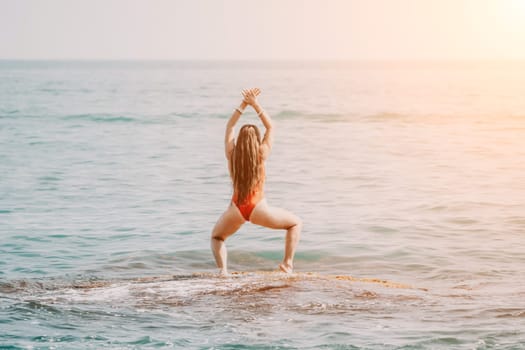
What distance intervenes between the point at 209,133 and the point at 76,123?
8.46 m

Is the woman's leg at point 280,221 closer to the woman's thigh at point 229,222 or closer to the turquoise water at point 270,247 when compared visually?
the woman's thigh at point 229,222

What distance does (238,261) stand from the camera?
12.5 meters

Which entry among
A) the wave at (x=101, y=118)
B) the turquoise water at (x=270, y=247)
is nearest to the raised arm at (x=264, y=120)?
the turquoise water at (x=270, y=247)

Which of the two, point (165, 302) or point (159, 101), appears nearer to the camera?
point (165, 302)

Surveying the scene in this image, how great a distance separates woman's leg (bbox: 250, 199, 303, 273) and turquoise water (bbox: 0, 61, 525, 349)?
34 cm

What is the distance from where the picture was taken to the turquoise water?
798 cm

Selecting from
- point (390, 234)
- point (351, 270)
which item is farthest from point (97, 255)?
point (390, 234)

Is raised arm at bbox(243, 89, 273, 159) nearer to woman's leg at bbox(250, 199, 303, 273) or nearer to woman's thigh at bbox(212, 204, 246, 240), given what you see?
woman's leg at bbox(250, 199, 303, 273)

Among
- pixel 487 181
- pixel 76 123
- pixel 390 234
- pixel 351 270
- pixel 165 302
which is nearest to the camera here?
pixel 165 302

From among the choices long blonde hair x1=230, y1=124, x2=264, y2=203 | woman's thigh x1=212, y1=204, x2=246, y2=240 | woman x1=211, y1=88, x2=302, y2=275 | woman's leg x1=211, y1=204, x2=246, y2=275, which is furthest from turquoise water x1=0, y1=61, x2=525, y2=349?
long blonde hair x1=230, y1=124, x2=264, y2=203

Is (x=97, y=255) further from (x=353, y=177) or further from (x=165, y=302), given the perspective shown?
(x=353, y=177)

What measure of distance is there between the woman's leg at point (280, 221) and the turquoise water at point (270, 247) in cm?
34

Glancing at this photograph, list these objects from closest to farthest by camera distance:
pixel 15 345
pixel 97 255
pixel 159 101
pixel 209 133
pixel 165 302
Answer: pixel 15 345
pixel 165 302
pixel 97 255
pixel 209 133
pixel 159 101

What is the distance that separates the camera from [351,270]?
38.5ft
